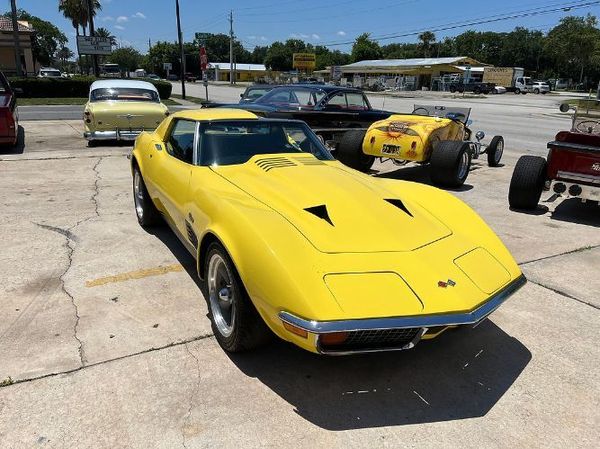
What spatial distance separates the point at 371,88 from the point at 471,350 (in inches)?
2315

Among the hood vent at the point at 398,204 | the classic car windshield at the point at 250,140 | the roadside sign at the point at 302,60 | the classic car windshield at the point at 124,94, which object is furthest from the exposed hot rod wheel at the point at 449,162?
the roadside sign at the point at 302,60

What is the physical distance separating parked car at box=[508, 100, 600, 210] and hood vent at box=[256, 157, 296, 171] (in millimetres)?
4023

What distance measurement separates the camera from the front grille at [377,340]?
236cm

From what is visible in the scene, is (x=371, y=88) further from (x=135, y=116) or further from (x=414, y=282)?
(x=414, y=282)

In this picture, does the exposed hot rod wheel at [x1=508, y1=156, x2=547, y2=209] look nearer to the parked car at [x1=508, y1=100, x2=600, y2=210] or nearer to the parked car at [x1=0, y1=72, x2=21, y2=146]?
the parked car at [x1=508, y1=100, x2=600, y2=210]

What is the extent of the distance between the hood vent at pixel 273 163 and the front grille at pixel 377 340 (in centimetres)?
173

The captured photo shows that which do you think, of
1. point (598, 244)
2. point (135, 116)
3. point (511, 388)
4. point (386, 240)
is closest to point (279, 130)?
point (386, 240)

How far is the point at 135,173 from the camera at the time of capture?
5.61 meters

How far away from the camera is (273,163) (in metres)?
3.85

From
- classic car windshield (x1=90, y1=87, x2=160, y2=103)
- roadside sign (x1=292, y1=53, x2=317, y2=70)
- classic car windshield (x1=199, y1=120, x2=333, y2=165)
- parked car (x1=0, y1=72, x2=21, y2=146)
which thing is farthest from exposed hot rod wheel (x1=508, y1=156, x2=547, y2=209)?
roadside sign (x1=292, y1=53, x2=317, y2=70)

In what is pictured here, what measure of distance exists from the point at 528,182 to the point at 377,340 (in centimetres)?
505

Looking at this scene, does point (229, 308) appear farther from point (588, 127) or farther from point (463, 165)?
point (463, 165)

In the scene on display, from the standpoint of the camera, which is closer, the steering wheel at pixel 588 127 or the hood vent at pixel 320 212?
the hood vent at pixel 320 212

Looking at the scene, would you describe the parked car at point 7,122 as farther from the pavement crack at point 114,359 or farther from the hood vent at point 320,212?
the hood vent at point 320,212
